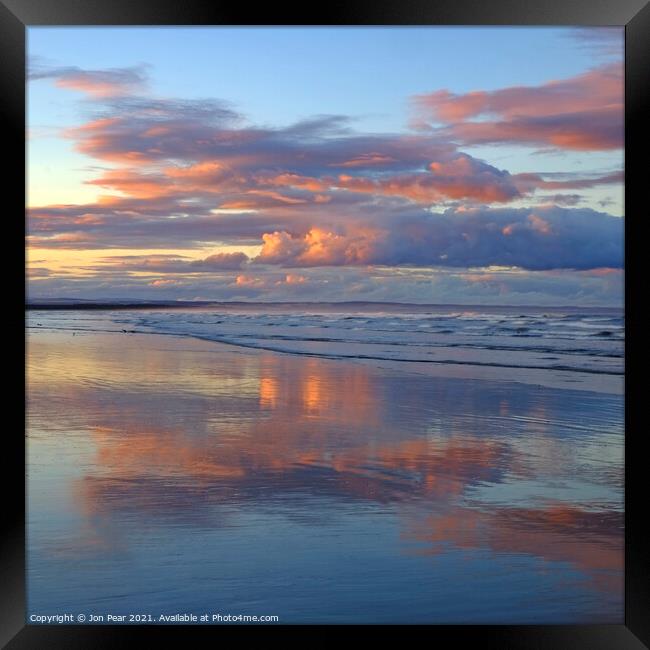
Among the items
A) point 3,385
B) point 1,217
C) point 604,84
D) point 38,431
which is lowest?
point 38,431

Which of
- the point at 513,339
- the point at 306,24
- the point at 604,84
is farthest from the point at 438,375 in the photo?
the point at 306,24

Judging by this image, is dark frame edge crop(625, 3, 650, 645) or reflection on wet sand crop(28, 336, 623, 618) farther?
reflection on wet sand crop(28, 336, 623, 618)

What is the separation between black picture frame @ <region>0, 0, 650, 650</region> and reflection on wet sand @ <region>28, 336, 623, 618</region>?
0.32m

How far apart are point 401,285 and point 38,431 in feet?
35.2

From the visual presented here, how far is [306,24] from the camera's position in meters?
3.76

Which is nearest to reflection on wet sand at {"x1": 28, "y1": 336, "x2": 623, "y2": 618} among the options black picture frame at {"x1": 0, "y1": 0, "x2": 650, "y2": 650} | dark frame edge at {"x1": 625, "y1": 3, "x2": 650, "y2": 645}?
dark frame edge at {"x1": 625, "y1": 3, "x2": 650, "y2": 645}

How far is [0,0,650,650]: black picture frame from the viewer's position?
369cm

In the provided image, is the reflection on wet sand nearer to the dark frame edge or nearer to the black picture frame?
the dark frame edge

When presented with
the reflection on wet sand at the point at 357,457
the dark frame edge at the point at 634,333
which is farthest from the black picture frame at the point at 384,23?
the reflection on wet sand at the point at 357,457

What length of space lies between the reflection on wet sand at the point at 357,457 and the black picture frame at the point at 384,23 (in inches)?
12.7

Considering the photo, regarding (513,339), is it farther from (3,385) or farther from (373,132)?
(3,385)

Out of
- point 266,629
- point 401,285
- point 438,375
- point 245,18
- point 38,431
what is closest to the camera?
point 266,629

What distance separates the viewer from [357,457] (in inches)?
215

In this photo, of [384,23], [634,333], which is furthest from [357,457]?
[384,23]
